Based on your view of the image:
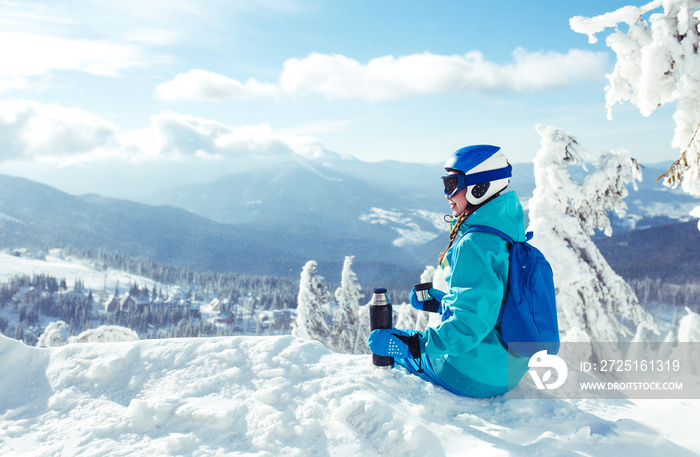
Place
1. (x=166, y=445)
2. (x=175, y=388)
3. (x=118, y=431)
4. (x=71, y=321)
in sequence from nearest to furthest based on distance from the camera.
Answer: (x=166, y=445), (x=118, y=431), (x=175, y=388), (x=71, y=321)

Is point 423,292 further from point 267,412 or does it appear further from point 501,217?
point 267,412

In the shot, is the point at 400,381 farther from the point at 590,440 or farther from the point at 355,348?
the point at 355,348

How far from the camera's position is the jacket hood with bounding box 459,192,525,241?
354 cm

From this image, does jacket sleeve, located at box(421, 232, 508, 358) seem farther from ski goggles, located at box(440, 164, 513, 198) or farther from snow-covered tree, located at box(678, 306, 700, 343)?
snow-covered tree, located at box(678, 306, 700, 343)

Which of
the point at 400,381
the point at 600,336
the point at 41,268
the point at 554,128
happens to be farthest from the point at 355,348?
the point at 41,268

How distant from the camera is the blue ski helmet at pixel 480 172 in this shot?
3.81 meters

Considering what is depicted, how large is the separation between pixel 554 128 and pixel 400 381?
10.7 meters

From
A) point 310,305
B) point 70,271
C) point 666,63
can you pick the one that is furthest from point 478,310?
point 70,271

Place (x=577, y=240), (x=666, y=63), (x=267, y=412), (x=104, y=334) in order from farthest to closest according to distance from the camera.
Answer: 1. (x=104, y=334)
2. (x=577, y=240)
3. (x=666, y=63)
4. (x=267, y=412)

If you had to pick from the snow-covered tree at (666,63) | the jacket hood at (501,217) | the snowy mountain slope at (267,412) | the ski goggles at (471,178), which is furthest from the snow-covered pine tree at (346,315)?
the jacket hood at (501,217)

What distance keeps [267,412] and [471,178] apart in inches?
108

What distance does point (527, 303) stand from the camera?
343 cm

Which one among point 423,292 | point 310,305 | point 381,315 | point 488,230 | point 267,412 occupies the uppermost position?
point 488,230

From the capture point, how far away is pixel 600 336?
12.2m
